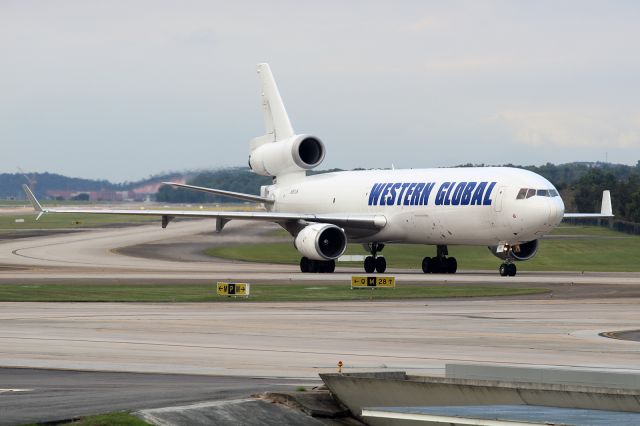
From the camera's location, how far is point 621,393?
13125 millimetres

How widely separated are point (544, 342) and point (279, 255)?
180 ft

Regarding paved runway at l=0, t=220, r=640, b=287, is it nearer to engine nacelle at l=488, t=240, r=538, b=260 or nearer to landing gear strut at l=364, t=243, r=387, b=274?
landing gear strut at l=364, t=243, r=387, b=274

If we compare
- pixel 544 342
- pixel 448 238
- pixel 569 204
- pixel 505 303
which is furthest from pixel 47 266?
pixel 569 204

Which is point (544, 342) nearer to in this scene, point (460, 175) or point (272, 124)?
point (460, 175)

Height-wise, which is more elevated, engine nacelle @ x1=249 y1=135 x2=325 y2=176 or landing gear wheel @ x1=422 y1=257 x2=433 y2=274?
engine nacelle @ x1=249 y1=135 x2=325 y2=176

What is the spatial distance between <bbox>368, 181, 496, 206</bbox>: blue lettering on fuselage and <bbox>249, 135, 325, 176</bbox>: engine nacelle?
6747 mm

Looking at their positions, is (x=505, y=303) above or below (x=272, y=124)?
below

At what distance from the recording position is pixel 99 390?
17797 mm

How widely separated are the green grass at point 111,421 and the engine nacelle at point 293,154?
55.2 metres

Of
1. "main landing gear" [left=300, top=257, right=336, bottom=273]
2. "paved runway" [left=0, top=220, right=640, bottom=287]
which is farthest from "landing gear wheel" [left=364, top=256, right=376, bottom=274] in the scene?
"main landing gear" [left=300, top=257, right=336, bottom=273]

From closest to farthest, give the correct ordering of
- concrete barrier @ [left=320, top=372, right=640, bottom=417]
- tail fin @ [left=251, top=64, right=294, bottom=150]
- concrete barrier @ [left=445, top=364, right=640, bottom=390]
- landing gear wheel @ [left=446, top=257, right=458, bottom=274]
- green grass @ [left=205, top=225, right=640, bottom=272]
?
concrete barrier @ [left=320, top=372, right=640, bottom=417] < concrete barrier @ [left=445, top=364, right=640, bottom=390] < landing gear wheel @ [left=446, top=257, right=458, bottom=274] < tail fin @ [left=251, top=64, right=294, bottom=150] < green grass @ [left=205, top=225, right=640, bottom=272]

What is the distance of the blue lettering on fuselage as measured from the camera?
5645cm

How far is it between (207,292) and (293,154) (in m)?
25.3

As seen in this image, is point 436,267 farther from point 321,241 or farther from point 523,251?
point 321,241
